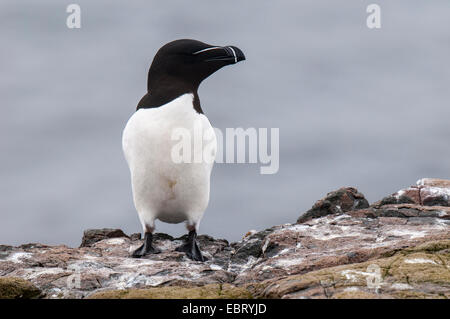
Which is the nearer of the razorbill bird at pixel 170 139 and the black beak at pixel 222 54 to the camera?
the razorbill bird at pixel 170 139

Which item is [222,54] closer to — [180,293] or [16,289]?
[180,293]

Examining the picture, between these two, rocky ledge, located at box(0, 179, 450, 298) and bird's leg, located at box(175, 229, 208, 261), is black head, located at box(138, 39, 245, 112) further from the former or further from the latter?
rocky ledge, located at box(0, 179, 450, 298)

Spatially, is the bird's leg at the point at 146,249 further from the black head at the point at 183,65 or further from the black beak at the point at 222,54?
the black beak at the point at 222,54

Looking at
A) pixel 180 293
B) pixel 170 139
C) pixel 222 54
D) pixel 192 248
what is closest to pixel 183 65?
pixel 222 54

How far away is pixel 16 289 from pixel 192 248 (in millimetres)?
3601

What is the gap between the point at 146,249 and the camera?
475 inches

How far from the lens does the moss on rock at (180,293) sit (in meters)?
8.53

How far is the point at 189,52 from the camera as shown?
479 inches

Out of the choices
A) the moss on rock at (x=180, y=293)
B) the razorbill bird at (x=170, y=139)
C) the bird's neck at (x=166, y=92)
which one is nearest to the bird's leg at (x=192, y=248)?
the razorbill bird at (x=170, y=139)

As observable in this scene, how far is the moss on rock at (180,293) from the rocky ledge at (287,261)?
0.5 inches

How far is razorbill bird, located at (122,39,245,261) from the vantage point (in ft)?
39.0
